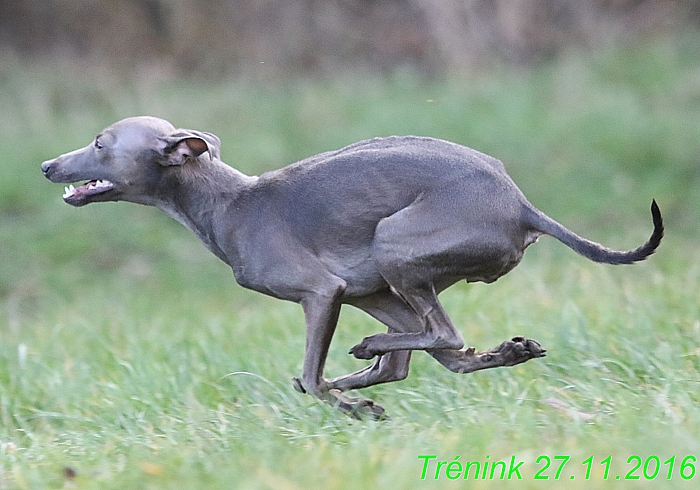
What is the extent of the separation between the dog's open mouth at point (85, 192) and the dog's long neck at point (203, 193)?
0.28m

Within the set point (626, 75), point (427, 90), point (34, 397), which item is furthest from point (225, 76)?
point (34, 397)

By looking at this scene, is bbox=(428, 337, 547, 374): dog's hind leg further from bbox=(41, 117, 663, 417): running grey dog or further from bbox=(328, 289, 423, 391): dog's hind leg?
bbox=(328, 289, 423, 391): dog's hind leg

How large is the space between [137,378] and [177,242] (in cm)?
507

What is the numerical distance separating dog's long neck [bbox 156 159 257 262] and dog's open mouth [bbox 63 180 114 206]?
10.9 inches

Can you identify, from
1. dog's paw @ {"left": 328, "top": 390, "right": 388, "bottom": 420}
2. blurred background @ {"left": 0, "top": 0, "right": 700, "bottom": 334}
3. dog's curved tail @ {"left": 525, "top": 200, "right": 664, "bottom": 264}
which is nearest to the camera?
dog's curved tail @ {"left": 525, "top": 200, "right": 664, "bottom": 264}

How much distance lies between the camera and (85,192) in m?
5.11

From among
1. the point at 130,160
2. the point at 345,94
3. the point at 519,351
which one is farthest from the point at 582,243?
the point at 345,94

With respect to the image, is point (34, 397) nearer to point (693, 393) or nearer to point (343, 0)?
point (693, 393)

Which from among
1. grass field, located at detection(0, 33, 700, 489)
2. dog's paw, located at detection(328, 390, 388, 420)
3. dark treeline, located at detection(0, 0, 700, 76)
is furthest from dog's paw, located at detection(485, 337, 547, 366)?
dark treeline, located at detection(0, 0, 700, 76)

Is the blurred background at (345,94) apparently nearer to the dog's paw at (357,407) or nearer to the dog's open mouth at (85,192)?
→ the dog's open mouth at (85,192)

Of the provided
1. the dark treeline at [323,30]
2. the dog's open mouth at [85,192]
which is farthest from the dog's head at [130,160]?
the dark treeline at [323,30]

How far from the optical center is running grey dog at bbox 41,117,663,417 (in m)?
4.61

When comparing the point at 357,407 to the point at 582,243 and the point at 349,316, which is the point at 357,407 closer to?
the point at 582,243

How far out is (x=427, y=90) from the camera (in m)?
13.7
